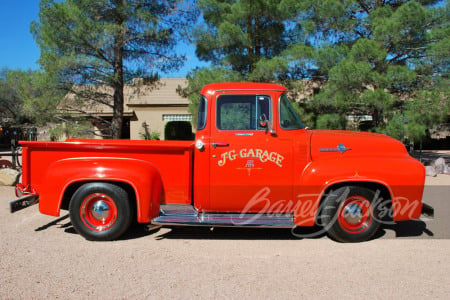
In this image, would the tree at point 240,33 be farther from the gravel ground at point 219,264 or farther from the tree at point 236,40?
the gravel ground at point 219,264

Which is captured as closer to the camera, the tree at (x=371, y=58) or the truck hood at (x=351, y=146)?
the truck hood at (x=351, y=146)

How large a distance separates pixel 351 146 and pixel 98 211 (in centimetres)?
349

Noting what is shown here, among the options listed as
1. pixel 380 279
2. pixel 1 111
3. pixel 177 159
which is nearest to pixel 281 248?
pixel 380 279

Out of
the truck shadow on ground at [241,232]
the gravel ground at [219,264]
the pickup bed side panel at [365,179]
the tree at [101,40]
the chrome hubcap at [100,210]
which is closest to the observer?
the gravel ground at [219,264]

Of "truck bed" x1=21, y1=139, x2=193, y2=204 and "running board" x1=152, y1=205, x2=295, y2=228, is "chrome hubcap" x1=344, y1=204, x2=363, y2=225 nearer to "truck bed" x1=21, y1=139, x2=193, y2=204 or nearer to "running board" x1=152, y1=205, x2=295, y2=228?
"running board" x1=152, y1=205, x2=295, y2=228

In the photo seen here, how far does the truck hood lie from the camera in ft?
15.4

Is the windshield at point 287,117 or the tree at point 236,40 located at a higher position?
the tree at point 236,40

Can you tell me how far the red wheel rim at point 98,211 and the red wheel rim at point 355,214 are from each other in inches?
119

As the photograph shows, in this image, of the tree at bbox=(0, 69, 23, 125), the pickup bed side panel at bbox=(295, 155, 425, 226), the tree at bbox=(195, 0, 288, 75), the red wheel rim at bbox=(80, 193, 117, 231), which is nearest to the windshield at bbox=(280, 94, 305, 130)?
the pickup bed side panel at bbox=(295, 155, 425, 226)

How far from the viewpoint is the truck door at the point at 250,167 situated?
15.2ft

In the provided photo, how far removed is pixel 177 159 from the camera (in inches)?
186

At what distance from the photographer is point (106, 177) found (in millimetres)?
4520

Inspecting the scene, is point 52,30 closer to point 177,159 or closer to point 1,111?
point 177,159

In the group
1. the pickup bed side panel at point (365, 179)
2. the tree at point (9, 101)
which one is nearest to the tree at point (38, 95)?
the pickup bed side panel at point (365, 179)
